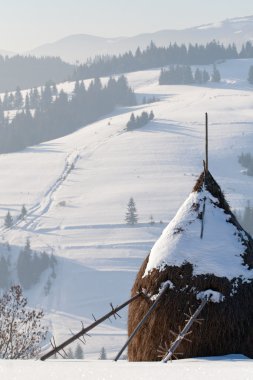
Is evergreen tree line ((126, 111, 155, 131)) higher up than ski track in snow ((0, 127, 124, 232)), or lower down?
higher up

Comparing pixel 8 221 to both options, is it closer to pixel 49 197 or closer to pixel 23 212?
pixel 23 212

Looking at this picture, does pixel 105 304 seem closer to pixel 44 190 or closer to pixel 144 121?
pixel 44 190

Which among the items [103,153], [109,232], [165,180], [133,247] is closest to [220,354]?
[133,247]

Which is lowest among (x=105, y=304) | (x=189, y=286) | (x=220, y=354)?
(x=105, y=304)

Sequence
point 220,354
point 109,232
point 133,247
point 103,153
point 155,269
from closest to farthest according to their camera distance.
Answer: point 220,354
point 155,269
point 133,247
point 109,232
point 103,153

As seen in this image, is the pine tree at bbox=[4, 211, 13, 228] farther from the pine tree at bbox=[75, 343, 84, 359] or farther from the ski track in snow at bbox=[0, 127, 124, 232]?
the pine tree at bbox=[75, 343, 84, 359]

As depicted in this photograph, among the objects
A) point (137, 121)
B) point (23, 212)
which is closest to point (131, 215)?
point (23, 212)

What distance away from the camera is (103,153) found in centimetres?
15212

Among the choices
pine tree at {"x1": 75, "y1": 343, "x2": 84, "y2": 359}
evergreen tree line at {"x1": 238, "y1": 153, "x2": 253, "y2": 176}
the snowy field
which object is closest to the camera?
pine tree at {"x1": 75, "y1": 343, "x2": 84, "y2": 359}

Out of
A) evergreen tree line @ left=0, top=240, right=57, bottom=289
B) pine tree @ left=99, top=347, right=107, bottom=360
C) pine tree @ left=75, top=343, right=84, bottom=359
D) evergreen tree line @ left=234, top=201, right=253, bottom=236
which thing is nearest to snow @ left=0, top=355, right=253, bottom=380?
pine tree @ left=99, top=347, right=107, bottom=360

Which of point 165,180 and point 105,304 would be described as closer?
point 105,304

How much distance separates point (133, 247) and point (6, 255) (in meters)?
17.7

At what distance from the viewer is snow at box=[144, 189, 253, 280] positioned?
527 inches

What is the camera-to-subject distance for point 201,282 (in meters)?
13.2
